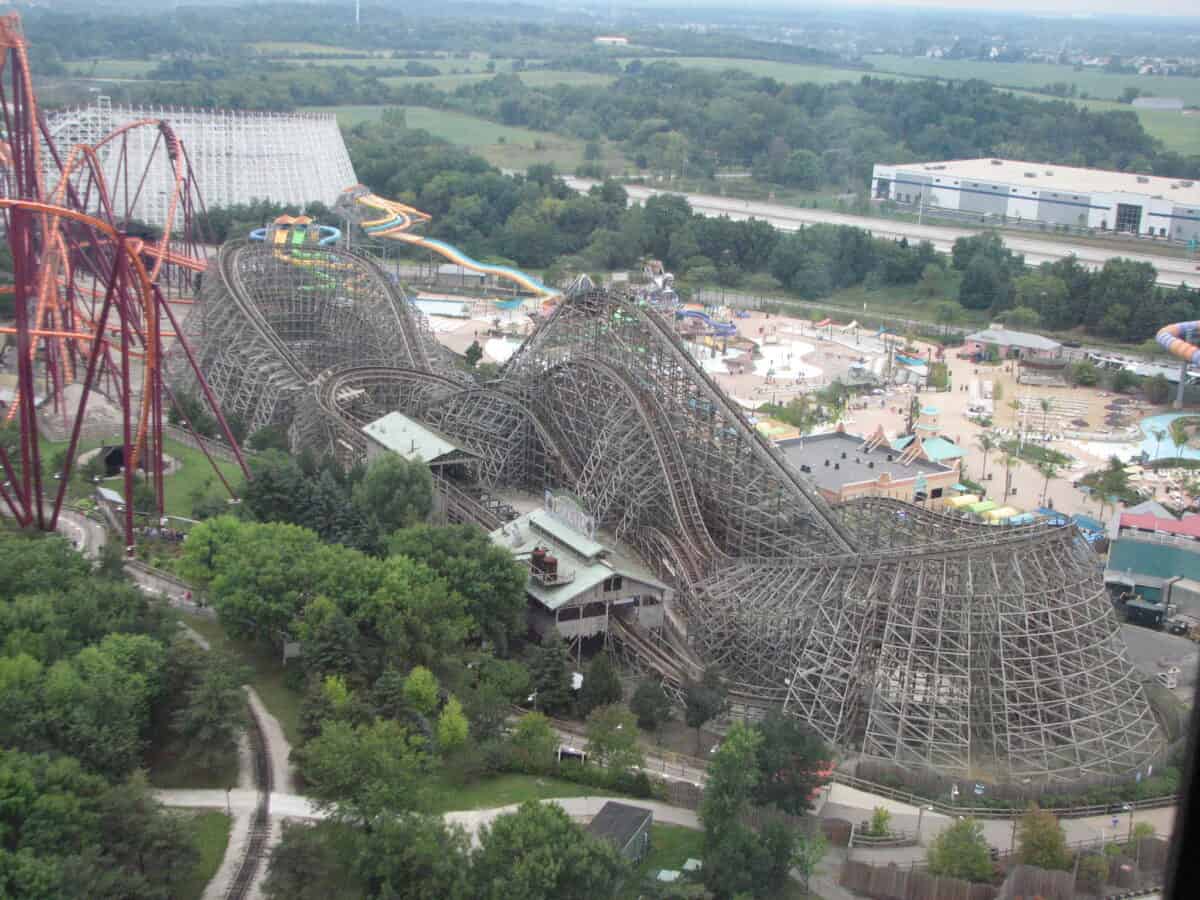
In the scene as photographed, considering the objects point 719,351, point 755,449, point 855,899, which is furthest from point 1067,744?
point 719,351

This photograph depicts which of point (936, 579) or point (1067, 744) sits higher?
point (936, 579)

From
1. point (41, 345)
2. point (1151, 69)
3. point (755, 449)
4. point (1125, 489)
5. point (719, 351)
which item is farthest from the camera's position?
point (1151, 69)

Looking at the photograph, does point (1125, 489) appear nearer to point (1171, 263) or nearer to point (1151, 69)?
point (1171, 263)

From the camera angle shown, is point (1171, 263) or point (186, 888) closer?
point (186, 888)

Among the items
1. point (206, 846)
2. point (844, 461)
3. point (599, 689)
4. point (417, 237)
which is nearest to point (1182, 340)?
point (844, 461)

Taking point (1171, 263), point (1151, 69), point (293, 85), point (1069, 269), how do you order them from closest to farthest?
point (1069, 269)
point (1171, 263)
point (1151, 69)
point (293, 85)

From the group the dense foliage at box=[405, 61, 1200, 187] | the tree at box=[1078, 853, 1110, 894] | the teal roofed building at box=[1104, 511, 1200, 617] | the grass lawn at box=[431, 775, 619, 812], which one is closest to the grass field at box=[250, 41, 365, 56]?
the dense foliage at box=[405, 61, 1200, 187]

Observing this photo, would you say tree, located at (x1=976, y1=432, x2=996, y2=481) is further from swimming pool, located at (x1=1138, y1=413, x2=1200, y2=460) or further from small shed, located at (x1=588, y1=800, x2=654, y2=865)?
small shed, located at (x1=588, y1=800, x2=654, y2=865)

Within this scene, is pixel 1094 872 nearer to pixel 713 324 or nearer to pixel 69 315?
pixel 69 315
